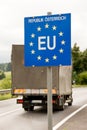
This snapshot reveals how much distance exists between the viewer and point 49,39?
6.38 m

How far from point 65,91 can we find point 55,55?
1521 cm

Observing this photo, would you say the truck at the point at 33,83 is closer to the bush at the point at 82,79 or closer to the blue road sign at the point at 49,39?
the blue road sign at the point at 49,39

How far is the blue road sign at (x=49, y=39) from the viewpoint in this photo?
6.36m

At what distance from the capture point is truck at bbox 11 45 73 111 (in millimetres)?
19766

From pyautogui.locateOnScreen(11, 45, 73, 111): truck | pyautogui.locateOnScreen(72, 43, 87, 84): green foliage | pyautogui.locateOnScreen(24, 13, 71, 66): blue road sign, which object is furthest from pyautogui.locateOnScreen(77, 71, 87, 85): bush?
pyautogui.locateOnScreen(24, 13, 71, 66): blue road sign

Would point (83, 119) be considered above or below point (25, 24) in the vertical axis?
below

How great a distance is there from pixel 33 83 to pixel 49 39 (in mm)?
13782

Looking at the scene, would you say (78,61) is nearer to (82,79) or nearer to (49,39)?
(82,79)

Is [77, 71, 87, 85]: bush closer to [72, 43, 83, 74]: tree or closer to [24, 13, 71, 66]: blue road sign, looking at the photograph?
[72, 43, 83, 74]: tree

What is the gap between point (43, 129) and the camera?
45.8 feet

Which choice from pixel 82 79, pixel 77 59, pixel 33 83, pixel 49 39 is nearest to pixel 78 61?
pixel 77 59

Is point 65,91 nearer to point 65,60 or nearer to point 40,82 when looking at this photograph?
point 40,82

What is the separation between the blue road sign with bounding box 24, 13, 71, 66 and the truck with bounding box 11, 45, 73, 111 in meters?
13.2

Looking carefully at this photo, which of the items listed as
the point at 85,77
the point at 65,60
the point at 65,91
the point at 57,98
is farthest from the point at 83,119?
→ the point at 85,77
